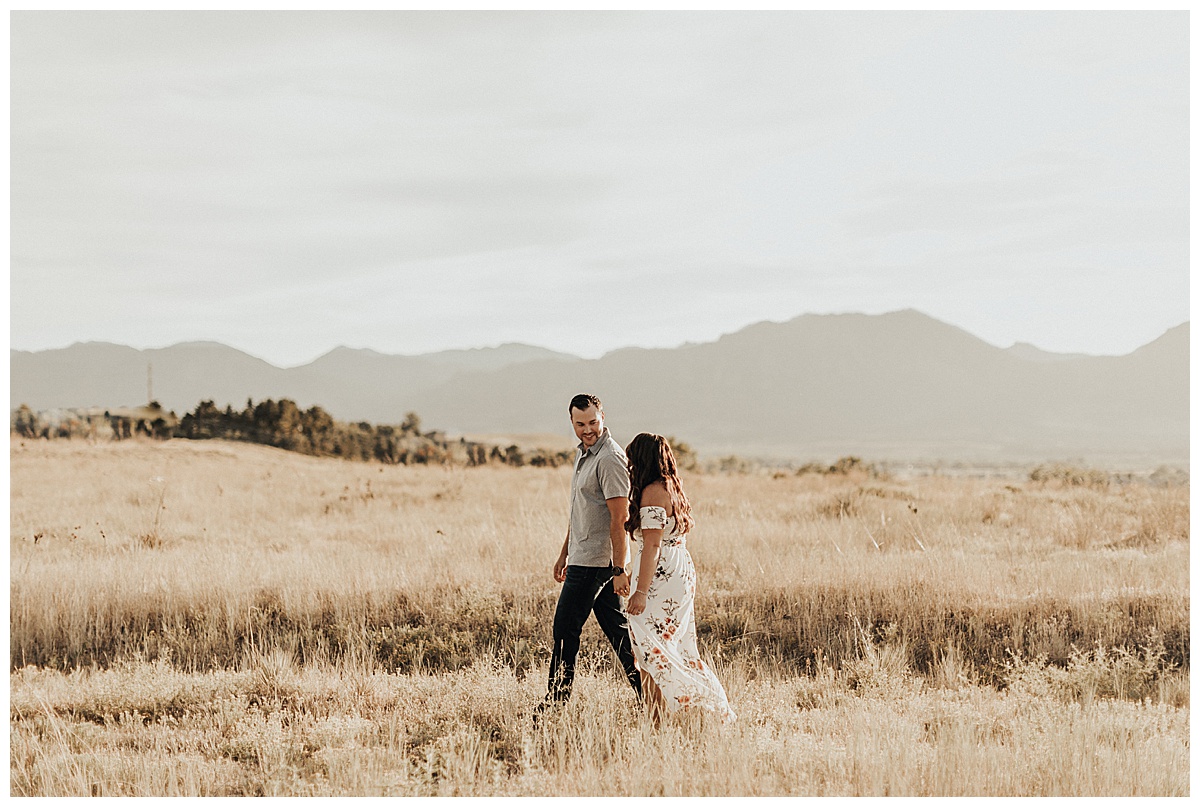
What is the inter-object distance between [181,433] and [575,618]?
32498 millimetres

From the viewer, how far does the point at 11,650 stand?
324 inches

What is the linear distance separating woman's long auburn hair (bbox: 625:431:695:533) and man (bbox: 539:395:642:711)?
0.28 feet

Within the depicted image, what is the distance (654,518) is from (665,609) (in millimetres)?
620

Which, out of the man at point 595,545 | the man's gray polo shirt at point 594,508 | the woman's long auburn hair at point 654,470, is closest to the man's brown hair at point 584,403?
the man at point 595,545

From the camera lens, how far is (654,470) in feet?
18.0

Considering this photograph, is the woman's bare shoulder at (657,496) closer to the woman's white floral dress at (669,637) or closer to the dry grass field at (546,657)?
the woman's white floral dress at (669,637)

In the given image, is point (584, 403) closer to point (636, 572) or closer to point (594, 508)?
point (594, 508)

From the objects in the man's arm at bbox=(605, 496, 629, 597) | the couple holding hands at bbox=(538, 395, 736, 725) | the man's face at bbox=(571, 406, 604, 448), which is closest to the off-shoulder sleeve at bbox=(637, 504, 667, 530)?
the couple holding hands at bbox=(538, 395, 736, 725)

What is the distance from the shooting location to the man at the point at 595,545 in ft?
18.1

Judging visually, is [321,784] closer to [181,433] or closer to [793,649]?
[793,649]

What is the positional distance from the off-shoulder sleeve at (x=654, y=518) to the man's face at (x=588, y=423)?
1.91ft

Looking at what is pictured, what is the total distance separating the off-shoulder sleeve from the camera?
17.7 ft

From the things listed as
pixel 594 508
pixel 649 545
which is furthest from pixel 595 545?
pixel 649 545

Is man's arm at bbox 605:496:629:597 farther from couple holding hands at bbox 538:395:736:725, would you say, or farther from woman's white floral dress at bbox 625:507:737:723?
woman's white floral dress at bbox 625:507:737:723
